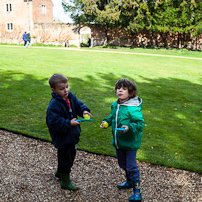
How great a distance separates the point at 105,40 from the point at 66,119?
34.6 metres

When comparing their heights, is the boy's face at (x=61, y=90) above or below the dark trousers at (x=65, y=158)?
above

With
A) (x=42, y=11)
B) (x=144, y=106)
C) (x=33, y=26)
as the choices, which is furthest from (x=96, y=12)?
(x=144, y=106)

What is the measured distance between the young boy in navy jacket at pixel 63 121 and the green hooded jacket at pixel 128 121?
42 centimetres

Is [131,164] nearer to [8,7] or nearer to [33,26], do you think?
[33,26]

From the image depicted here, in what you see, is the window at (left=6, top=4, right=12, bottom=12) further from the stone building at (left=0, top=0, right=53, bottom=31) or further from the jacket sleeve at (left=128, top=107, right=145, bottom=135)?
the jacket sleeve at (left=128, top=107, right=145, bottom=135)

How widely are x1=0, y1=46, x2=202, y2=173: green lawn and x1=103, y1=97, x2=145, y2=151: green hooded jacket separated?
123 cm

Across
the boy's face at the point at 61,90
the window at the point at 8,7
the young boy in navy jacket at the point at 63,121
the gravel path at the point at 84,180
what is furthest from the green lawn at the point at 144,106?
the window at the point at 8,7

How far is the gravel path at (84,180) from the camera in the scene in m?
3.08

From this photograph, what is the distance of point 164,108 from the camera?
22.2ft

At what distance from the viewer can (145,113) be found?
6.30 metres

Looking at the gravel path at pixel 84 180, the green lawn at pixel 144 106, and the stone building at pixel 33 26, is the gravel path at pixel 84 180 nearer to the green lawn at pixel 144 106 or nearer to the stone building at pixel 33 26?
the green lawn at pixel 144 106

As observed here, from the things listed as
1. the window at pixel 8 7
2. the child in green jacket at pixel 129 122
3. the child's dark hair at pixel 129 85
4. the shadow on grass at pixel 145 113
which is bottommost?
the shadow on grass at pixel 145 113

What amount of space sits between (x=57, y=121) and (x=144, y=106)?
445 centimetres

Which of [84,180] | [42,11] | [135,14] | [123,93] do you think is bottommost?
[84,180]
